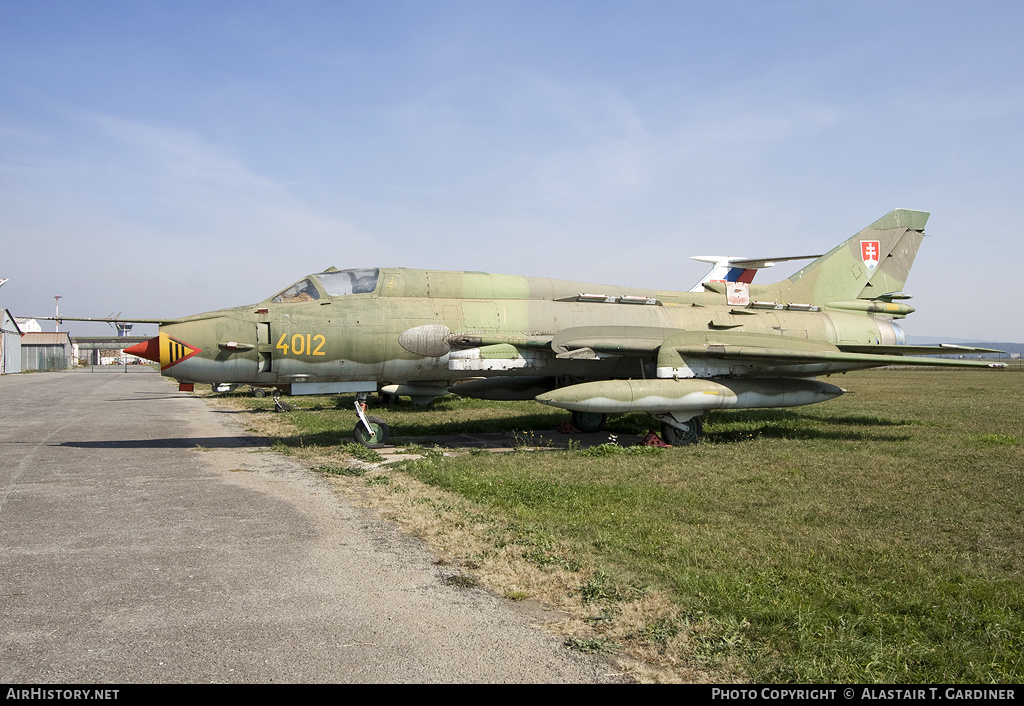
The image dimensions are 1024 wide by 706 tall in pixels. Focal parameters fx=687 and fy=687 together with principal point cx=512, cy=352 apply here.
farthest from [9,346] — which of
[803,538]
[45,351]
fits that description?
[803,538]

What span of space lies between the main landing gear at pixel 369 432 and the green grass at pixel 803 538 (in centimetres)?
219

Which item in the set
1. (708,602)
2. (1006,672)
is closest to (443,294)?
(708,602)

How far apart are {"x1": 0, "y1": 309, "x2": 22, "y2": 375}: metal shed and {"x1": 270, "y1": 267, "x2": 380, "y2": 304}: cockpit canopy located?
217 feet

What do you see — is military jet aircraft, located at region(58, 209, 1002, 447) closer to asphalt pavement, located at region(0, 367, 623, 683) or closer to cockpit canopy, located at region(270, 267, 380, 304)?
cockpit canopy, located at region(270, 267, 380, 304)

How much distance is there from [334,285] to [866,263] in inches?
511

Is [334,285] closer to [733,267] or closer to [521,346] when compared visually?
[521,346]

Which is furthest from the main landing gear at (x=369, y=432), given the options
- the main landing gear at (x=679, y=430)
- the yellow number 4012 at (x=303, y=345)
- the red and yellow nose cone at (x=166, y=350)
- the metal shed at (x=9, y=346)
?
the metal shed at (x=9, y=346)

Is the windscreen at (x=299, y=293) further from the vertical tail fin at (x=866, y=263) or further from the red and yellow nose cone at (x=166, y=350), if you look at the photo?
the vertical tail fin at (x=866, y=263)

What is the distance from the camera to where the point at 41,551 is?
6.31m

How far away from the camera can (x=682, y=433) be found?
12.8 meters

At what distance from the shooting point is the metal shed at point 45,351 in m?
81.2
